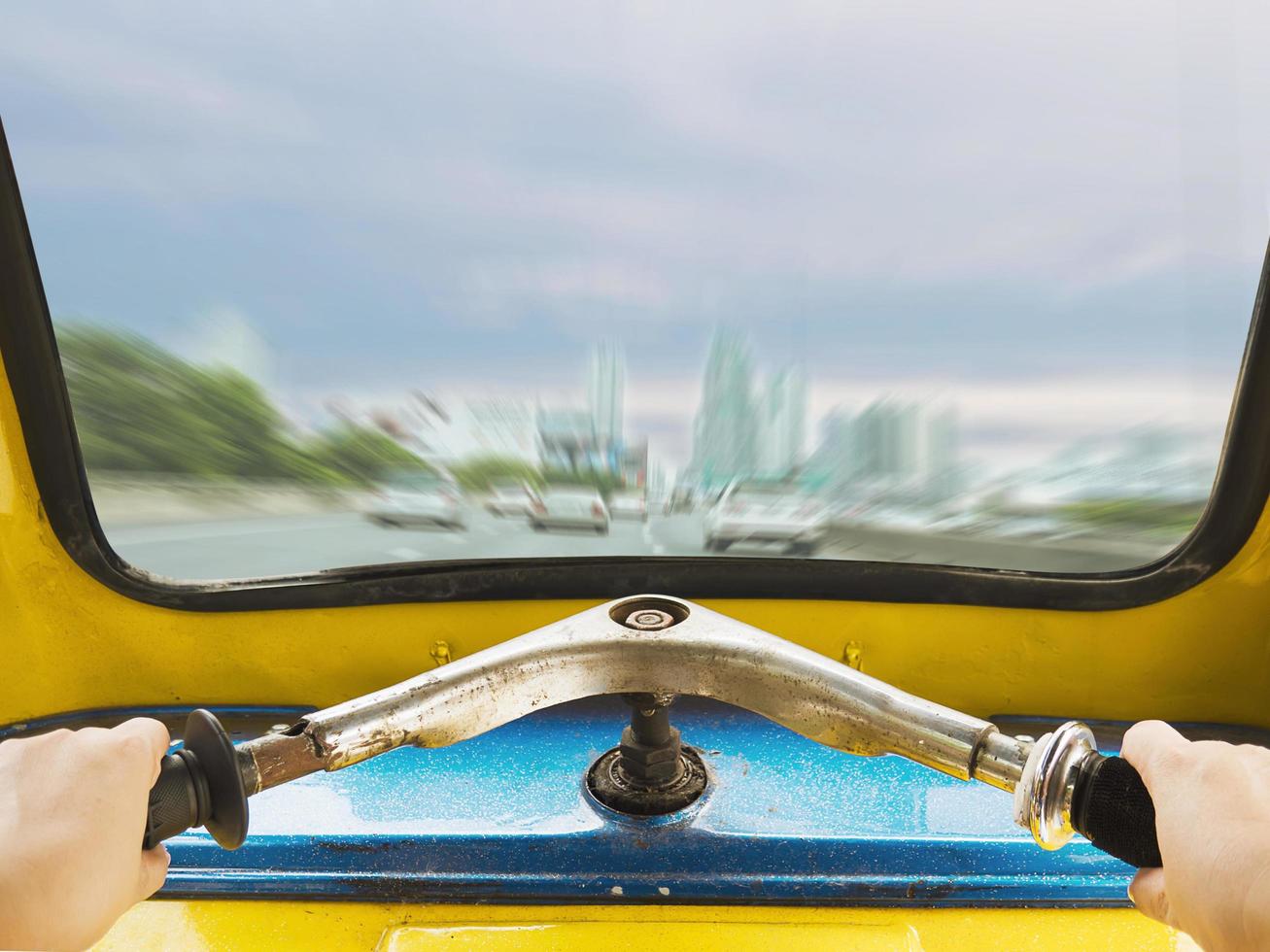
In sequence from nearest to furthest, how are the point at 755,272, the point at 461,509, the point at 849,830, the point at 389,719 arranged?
the point at 389,719, the point at 849,830, the point at 755,272, the point at 461,509

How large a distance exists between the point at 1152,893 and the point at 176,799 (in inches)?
25.8

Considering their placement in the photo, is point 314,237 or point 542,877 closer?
point 542,877

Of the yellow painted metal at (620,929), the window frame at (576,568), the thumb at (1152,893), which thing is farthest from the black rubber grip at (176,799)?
the thumb at (1152,893)

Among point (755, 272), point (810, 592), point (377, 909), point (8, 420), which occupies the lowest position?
point (377, 909)

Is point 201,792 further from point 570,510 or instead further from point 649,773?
point 570,510

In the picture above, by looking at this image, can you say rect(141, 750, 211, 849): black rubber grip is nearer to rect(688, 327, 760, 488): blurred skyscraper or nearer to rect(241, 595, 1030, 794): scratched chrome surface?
rect(241, 595, 1030, 794): scratched chrome surface

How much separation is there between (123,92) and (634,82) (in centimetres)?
57

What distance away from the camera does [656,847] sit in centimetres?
83

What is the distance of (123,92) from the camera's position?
0.94 m

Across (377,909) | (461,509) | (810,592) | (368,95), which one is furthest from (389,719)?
(368,95)

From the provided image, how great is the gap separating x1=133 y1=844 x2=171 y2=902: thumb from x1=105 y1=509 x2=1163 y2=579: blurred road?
0.55 metres

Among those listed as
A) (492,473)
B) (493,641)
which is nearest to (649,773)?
(493,641)

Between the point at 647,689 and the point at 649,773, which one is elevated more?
the point at 647,689

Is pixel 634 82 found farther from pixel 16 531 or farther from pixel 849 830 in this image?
pixel 16 531
